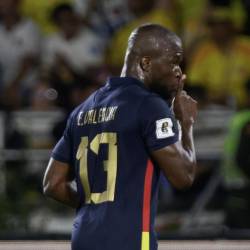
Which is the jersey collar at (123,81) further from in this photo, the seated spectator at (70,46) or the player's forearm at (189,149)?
the seated spectator at (70,46)

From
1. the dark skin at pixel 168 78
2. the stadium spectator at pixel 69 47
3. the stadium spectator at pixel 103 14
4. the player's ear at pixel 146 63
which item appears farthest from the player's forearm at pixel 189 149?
the stadium spectator at pixel 103 14

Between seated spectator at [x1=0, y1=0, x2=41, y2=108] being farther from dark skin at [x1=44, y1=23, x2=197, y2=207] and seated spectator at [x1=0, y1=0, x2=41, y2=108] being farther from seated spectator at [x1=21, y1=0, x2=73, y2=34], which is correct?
dark skin at [x1=44, y1=23, x2=197, y2=207]

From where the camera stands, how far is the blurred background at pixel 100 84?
22.6 ft

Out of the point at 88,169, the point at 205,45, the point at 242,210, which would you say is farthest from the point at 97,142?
the point at 205,45

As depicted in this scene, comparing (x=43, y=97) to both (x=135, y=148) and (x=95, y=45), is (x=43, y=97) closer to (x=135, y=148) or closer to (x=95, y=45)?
(x=95, y=45)

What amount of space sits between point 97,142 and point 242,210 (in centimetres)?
359

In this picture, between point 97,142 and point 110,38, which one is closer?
point 97,142

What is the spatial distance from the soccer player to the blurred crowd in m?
4.04

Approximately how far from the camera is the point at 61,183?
138 inches

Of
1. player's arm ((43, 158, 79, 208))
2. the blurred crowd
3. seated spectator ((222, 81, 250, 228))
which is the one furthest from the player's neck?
the blurred crowd

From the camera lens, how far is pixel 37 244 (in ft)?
16.5

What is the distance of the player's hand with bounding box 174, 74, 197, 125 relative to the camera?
3.33 meters

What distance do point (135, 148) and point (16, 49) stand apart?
198 inches

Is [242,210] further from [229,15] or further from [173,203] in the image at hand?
[229,15]
